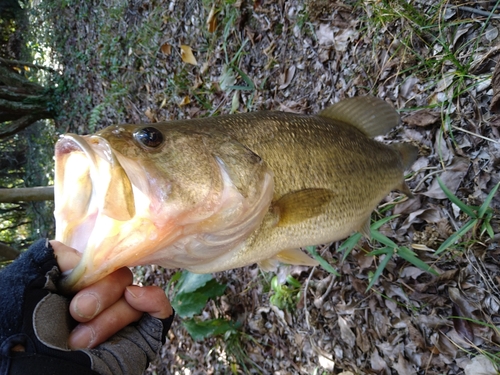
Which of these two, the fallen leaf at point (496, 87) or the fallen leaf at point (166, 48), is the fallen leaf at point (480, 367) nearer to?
Answer: the fallen leaf at point (496, 87)

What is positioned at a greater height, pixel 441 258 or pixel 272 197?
pixel 272 197

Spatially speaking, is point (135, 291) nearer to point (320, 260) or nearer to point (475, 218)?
point (320, 260)

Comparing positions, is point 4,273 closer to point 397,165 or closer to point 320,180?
point 320,180

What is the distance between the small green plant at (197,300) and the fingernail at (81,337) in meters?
1.92

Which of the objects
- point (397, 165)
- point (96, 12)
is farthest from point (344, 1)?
point (96, 12)

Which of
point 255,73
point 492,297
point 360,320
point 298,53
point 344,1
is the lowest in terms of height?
point 360,320

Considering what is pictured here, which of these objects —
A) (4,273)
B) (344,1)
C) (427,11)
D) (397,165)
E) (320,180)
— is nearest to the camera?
(4,273)

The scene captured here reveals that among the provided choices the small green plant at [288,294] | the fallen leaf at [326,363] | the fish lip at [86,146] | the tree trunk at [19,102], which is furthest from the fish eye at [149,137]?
the tree trunk at [19,102]

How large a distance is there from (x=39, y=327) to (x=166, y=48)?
4.46 m

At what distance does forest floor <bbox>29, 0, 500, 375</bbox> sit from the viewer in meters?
2.27

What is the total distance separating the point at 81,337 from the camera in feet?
4.34

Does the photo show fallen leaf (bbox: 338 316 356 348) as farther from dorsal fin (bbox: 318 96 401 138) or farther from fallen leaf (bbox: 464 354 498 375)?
dorsal fin (bbox: 318 96 401 138)

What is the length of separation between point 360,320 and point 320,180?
1486 millimetres

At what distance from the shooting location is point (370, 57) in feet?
9.48
